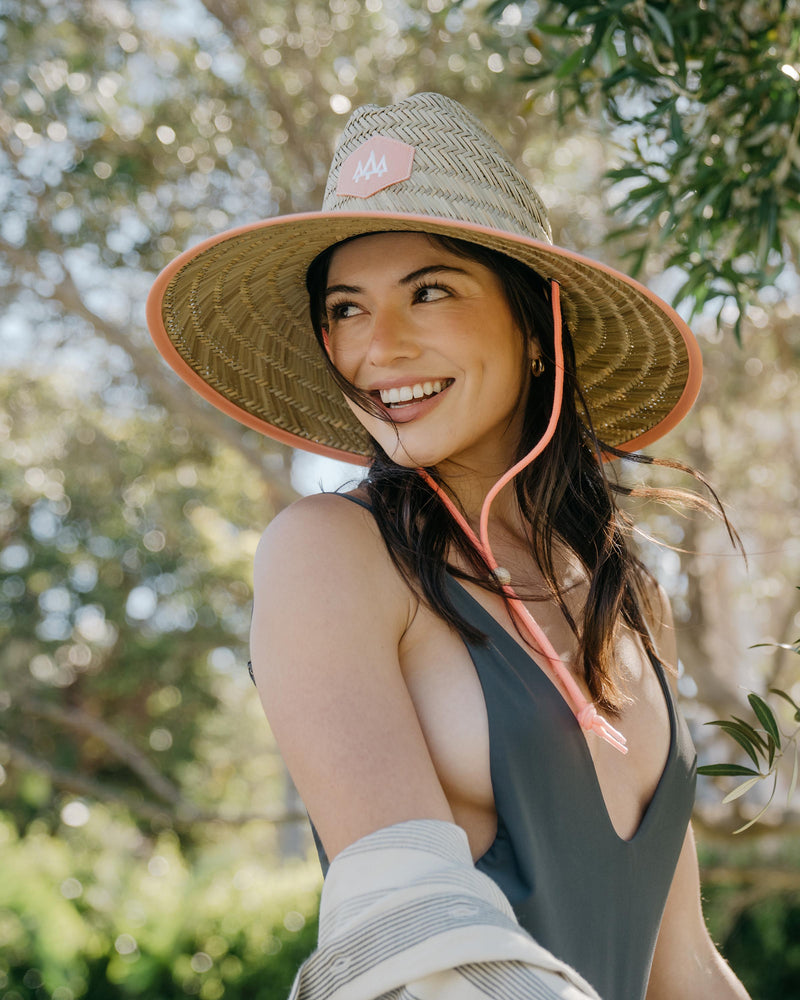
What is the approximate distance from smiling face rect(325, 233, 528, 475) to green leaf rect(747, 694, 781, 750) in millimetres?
646

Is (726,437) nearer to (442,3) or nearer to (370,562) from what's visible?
(442,3)

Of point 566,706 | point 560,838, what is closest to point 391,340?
point 566,706

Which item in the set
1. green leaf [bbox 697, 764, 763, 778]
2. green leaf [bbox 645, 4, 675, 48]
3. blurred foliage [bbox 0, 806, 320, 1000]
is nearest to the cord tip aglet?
green leaf [bbox 697, 764, 763, 778]

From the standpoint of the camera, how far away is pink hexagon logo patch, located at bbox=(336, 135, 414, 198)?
66.9 inches

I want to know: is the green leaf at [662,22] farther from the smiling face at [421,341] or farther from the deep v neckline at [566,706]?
the deep v neckline at [566,706]

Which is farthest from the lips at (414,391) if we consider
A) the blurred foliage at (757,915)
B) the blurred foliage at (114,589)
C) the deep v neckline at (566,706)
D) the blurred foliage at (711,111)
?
the blurred foliage at (114,589)

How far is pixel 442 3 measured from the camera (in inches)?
239

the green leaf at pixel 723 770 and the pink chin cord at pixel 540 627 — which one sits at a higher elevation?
the pink chin cord at pixel 540 627

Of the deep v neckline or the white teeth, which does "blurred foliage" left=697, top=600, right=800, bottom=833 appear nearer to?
the deep v neckline

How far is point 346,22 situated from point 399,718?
6.18 meters

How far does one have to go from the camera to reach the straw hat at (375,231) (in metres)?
1.71

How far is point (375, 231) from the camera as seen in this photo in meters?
1.84

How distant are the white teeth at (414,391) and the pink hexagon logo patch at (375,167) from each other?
331mm

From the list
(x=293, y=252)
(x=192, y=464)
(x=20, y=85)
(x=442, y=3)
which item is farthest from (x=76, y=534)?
(x=293, y=252)
